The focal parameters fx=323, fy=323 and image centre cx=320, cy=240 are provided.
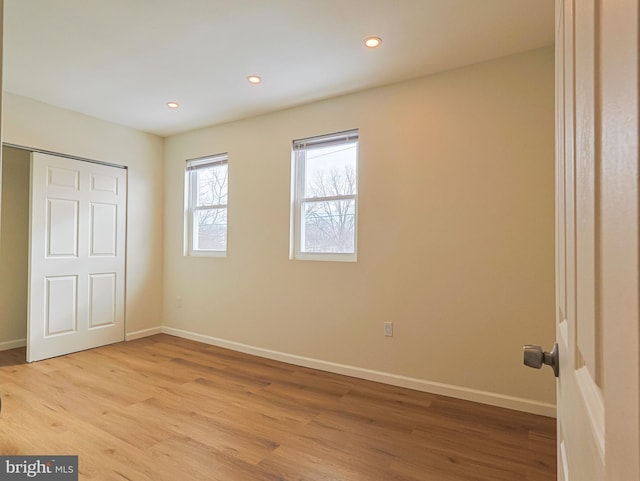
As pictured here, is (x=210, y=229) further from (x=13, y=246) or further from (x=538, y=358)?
(x=538, y=358)

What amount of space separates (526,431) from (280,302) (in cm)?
223

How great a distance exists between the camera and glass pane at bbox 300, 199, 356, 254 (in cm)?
304

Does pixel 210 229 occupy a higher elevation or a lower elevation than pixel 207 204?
lower

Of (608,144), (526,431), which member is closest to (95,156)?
(608,144)

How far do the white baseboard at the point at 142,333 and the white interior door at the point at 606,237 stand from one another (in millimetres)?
4559

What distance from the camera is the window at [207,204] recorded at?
3898 mm

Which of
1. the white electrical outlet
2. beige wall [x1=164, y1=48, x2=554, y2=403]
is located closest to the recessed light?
beige wall [x1=164, y1=48, x2=554, y2=403]

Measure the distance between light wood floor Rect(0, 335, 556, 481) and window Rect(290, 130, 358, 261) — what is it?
1.20m

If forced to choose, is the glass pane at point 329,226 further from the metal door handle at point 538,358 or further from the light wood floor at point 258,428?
the metal door handle at point 538,358

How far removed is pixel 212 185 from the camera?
4.01 m

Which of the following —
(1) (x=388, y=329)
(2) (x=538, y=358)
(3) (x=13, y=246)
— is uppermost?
(3) (x=13, y=246)

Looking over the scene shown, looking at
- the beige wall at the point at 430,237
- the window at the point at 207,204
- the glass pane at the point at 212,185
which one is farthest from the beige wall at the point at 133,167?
the beige wall at the point at 430,237

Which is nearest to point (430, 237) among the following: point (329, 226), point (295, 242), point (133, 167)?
point (329, 226)

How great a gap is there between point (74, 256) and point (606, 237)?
438cm
